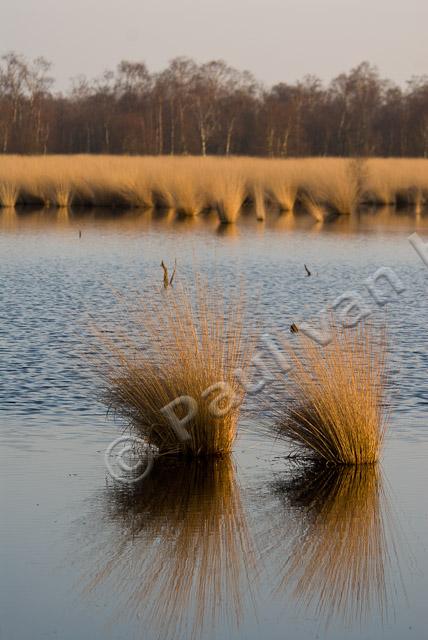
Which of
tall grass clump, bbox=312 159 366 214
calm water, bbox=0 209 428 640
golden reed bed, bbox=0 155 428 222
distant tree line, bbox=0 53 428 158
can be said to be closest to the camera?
calm water, bbox=0 209 428 640

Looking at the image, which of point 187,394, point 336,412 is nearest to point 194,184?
point 187,394

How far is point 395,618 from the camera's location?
419cm

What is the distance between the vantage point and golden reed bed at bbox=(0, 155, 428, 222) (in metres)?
27.2

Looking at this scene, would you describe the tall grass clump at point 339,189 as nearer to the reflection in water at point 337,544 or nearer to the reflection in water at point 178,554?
the reflection in water at point 337,544

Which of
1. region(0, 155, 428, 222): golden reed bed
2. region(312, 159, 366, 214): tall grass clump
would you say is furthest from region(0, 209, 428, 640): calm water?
region(0, 155, 428, 222): golden reed bed

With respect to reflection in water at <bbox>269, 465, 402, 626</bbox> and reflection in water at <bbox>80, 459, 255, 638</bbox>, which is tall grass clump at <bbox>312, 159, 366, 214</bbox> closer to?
reflection in water at <bbox>269, 465, 402, 626</bbox>

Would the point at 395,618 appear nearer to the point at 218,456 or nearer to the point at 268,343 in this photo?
the point at 218,456

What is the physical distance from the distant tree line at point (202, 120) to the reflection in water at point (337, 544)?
4592 centimetres

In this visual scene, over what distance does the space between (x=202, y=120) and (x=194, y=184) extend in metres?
30.6

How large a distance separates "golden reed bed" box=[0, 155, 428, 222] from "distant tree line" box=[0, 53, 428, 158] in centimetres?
2035

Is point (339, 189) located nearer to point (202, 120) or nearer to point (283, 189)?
point (283, 189)

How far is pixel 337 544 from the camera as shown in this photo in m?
5.00

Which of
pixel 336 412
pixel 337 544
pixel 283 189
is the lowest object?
pixel 337 544

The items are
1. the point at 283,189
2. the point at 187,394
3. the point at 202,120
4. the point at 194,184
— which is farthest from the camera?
the point at 202,120
